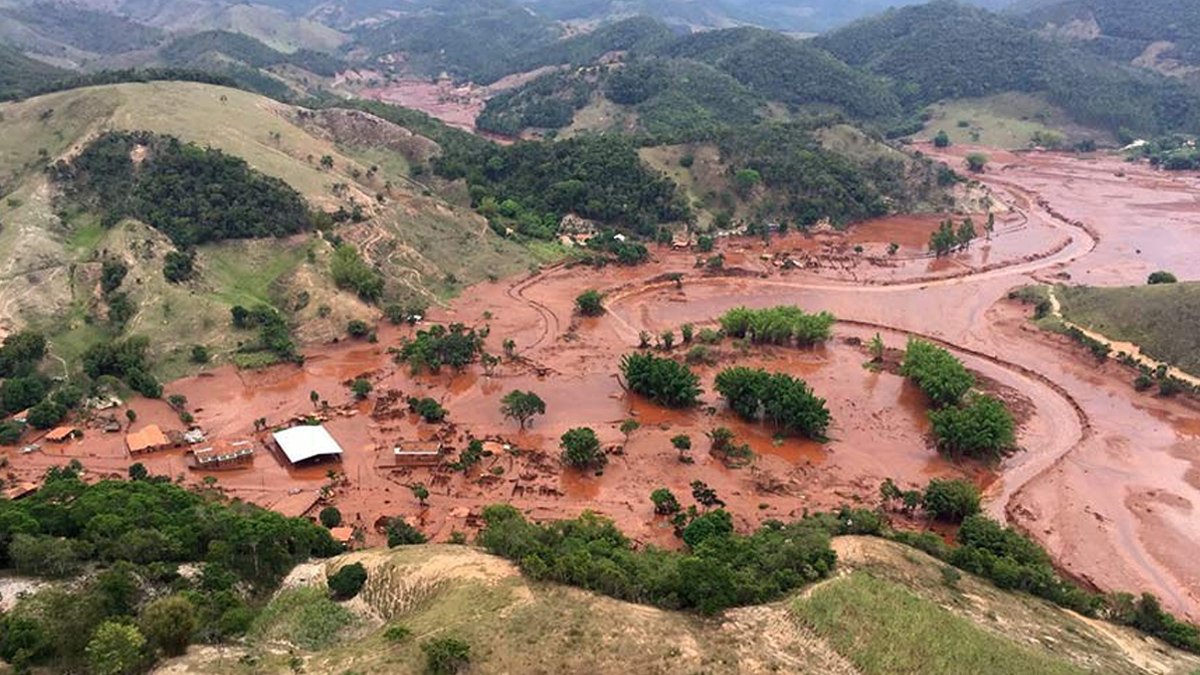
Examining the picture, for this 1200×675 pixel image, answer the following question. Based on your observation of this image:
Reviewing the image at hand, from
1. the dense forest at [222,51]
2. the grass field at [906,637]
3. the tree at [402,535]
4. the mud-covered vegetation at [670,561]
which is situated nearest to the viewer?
the grass field at [906,637]

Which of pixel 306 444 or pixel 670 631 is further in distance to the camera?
pixel 306 444

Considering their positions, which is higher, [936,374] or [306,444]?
[936,374]

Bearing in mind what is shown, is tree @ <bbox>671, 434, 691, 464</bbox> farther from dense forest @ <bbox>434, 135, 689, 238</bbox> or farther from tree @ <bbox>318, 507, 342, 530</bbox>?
dense forest @ <bbox>434, 135, 689, 238</bbox>

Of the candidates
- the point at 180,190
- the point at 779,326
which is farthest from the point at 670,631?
the point at 180,190

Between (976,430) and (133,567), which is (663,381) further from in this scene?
(133,567)

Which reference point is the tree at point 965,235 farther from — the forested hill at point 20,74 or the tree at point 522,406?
the forested hill at point 20,74

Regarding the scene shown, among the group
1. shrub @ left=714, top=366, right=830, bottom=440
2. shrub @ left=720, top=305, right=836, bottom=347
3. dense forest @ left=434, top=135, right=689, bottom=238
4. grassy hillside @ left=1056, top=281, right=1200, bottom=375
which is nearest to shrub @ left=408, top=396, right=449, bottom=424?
shrub @ left=714, top=366, right=830, bottom=440

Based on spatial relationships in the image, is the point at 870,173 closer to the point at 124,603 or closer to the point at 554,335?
the point at 554,335

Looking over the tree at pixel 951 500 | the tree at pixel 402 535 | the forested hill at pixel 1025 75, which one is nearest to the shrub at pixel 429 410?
the tree at pixel 402 535
